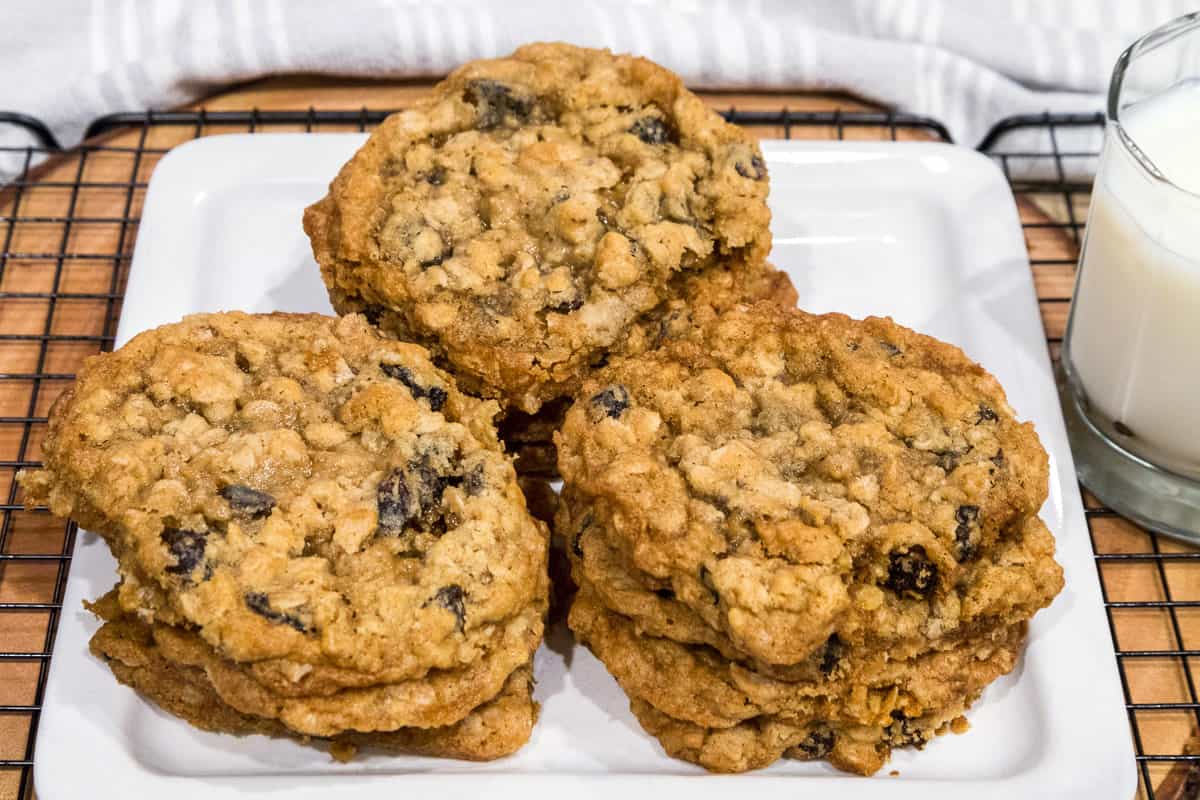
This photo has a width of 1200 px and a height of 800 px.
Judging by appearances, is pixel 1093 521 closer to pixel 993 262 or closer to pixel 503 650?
pixel 993 262

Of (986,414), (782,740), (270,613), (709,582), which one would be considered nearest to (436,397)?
(270,613)

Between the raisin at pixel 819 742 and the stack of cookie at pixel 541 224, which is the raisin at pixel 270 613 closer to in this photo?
the stack of cookie at pixel 541 224

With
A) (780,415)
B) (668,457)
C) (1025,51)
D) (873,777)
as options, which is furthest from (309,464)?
(1025,51)

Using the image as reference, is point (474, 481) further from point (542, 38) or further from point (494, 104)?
point (542, 38)

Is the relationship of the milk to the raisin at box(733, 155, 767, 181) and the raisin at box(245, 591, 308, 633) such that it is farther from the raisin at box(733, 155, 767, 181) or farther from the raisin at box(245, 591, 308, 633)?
the raisin at box(245, 591, 308, 633)

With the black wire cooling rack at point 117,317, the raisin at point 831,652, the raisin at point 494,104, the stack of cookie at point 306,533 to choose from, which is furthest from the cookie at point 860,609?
the raisin at point 494,104

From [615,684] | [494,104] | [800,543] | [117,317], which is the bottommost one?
[615,684]
